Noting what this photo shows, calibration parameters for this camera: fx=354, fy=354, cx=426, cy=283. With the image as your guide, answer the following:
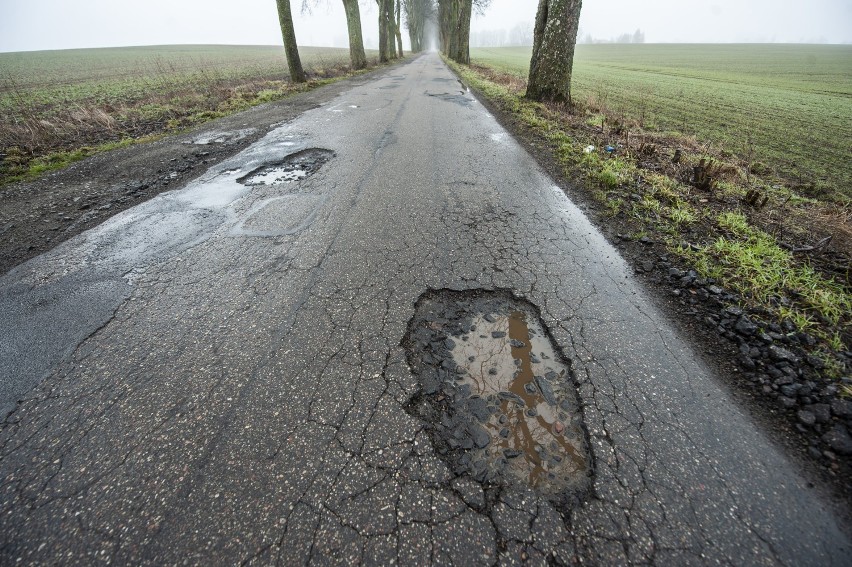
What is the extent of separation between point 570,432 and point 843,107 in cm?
2243

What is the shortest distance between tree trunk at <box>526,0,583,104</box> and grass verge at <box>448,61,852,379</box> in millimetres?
3704

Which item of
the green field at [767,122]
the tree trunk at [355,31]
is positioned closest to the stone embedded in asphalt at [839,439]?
the green field at [767,122]

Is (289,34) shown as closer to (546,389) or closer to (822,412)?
(546,389)

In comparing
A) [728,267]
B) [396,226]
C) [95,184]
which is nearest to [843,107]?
[728,267]

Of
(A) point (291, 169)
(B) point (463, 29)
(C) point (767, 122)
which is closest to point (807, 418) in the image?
(A) point (291, 169)

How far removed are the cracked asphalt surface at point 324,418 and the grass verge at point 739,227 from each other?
771 millimetres

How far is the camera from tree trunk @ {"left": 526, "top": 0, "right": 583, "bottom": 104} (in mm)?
8836

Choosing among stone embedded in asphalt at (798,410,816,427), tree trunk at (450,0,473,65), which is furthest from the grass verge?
tree trunk at (450,0,473,65)

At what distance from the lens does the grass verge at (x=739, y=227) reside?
264 centimetres

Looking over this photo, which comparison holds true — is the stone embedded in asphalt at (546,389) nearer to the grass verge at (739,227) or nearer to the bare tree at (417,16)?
the grass verge at (739,227)

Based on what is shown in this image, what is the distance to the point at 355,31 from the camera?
62.5ft

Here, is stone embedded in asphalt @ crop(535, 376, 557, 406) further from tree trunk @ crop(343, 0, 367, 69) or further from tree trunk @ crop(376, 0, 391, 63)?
tree trunk @ crop(376, 0, 391, 63)

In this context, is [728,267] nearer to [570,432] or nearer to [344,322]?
[570,432]

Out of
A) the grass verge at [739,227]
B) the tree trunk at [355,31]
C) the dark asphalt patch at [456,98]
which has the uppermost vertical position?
→ the tree trunk at [355,31]
